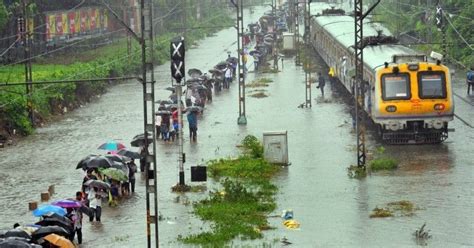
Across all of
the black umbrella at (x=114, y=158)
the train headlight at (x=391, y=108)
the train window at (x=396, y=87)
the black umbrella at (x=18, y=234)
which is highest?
the train window at (x=396, y=87)

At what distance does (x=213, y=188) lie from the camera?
93.7 ft

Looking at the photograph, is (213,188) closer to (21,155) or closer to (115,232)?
(115,232)

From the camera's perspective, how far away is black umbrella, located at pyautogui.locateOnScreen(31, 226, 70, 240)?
20094mm

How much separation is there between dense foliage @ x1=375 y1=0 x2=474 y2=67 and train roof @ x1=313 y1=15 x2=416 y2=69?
10.7ft

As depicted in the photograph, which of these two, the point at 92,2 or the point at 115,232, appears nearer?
the point at 115,232

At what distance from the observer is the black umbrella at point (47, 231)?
65.9ft

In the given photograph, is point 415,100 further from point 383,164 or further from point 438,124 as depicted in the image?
point 383,164

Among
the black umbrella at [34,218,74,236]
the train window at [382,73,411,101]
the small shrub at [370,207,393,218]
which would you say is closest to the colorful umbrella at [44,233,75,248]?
the black umbrella at [34,218,74,236]

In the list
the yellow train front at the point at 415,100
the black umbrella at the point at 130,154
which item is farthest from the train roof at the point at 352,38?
the black umbrella at the point at 130,154

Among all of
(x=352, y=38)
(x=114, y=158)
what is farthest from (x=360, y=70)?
(x=352, y=38)

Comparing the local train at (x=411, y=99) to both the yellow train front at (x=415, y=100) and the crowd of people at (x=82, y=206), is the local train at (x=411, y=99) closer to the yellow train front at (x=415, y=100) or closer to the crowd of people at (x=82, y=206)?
the yellow train front at (x=415, y=100)

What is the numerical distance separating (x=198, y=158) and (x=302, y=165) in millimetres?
3557

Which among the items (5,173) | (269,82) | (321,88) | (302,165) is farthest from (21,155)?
(269,82)

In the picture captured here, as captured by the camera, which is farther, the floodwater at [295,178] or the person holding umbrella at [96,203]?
the person holding umbrella at [96,203]
